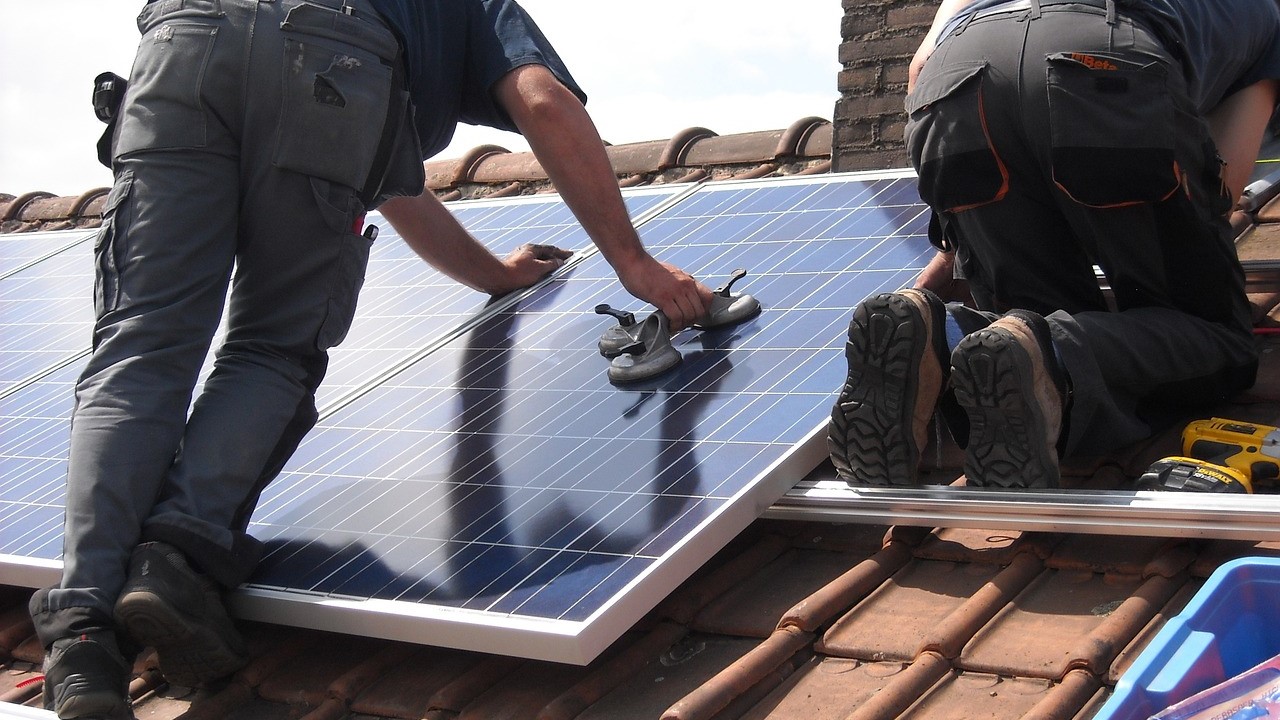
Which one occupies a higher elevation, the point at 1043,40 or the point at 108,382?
the point at 1043,40

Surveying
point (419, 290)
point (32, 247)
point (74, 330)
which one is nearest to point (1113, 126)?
point (419, 290)

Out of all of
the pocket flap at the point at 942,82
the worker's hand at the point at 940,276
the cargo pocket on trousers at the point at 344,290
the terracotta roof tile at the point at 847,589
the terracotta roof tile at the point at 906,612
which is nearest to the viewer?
the terracotta roof tile at the point at 906,612

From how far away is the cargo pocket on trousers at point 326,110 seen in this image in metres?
3.06

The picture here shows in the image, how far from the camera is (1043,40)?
2.94m

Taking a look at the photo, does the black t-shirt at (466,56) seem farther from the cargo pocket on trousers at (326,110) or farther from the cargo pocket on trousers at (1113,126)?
the cargo pocket on trousers at (1113,126)

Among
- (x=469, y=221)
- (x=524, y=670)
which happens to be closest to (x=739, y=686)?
(x=524, y=670)

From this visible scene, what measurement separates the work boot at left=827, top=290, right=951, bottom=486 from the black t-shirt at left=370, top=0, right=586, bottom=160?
4.04 feet

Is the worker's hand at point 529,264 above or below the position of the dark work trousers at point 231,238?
below

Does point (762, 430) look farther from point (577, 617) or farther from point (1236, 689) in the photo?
point (1236, 689)

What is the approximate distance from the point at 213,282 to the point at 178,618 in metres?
0.81

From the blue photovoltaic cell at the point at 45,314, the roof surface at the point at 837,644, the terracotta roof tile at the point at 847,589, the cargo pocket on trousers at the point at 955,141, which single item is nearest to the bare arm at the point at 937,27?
the cargo pocket on trousers at the point at 955,141

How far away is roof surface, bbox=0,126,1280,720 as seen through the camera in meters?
2.24

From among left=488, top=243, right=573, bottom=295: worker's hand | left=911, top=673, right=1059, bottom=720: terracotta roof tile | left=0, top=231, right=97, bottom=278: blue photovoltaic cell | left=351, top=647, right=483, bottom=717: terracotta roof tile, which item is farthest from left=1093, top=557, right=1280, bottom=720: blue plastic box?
left=0, top=231, right=97, bottom=278: blue photovoltaic cell

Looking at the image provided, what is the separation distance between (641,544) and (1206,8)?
6.04ft
